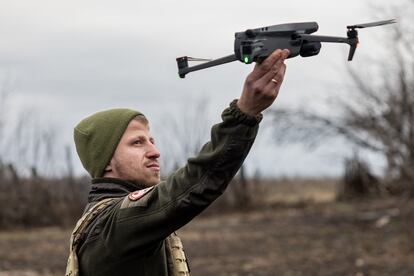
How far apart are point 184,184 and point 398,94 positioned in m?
18.9

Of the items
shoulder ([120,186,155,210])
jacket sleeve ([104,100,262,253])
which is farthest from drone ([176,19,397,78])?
shoulder ([120,186,155,210])

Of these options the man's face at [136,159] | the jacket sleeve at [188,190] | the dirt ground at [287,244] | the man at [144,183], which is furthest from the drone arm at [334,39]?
the dirt ground at [287,244]

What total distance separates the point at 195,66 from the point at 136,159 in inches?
24.8

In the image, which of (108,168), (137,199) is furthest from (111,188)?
(137,199)

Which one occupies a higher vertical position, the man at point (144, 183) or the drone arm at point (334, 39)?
the drone arm at point (334, 39)

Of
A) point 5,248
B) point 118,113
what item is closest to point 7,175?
point 5,248

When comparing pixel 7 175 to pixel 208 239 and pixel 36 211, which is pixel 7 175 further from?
pixel 208 239

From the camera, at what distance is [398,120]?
2091cm

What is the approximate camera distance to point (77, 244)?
319 centimetres

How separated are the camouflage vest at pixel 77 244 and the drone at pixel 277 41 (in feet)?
2.39

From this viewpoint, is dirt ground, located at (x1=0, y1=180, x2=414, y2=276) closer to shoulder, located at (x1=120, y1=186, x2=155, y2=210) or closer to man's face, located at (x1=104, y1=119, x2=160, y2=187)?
man's face, located at (x1=104, y1=119, x2=160, y2=187)

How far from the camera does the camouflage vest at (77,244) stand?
317 centimetres

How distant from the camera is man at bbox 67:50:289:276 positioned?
2629mm

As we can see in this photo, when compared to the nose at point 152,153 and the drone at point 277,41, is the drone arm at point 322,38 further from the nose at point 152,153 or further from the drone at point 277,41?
the nose at point 152,153
